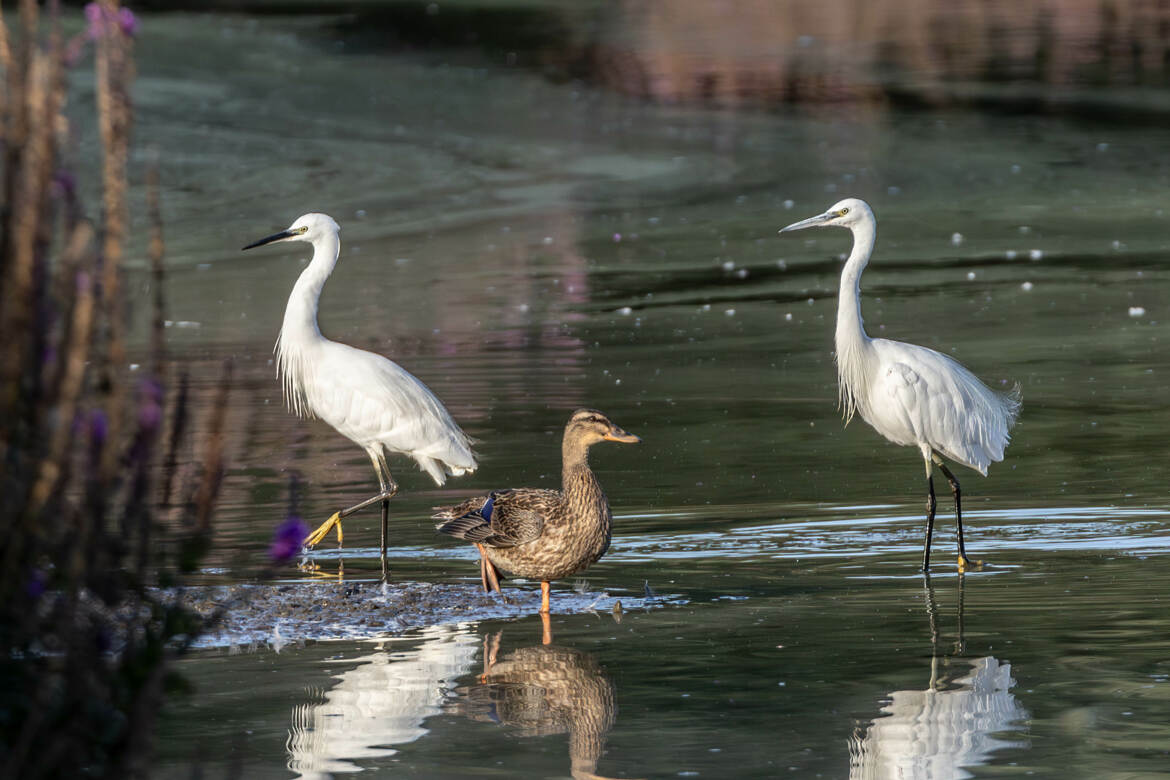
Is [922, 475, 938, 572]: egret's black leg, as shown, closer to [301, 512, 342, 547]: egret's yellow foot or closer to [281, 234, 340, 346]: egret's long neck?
[301, 512, 342, 547]: egret's yellow foot

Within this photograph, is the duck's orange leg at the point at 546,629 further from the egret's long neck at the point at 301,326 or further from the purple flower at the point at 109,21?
the purple flower at the point at 109,21

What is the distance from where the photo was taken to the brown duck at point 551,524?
28.2 ft

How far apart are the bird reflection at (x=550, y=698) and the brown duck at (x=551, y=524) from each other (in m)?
0.71

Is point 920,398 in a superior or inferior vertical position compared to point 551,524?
superior

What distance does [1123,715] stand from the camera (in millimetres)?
6641

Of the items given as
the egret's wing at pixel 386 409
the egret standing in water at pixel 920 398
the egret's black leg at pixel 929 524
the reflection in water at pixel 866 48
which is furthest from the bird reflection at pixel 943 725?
the reflection in water at pixel 866 48

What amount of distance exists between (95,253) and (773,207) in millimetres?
21779

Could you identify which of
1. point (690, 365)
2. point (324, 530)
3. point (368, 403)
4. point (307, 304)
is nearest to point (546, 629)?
point (324, 530)

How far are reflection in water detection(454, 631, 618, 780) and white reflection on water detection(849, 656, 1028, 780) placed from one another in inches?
38.6

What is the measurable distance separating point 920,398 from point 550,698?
4237 mm

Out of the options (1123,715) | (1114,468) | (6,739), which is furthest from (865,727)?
(1114,468)

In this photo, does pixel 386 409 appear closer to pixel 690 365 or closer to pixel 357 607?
pixel 357 607

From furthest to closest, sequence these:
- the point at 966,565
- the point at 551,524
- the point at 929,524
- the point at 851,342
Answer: the point at 851,342 < the point at 929,524 < the point at 966,565 < the point at 551,524

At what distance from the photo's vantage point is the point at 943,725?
648 cm
